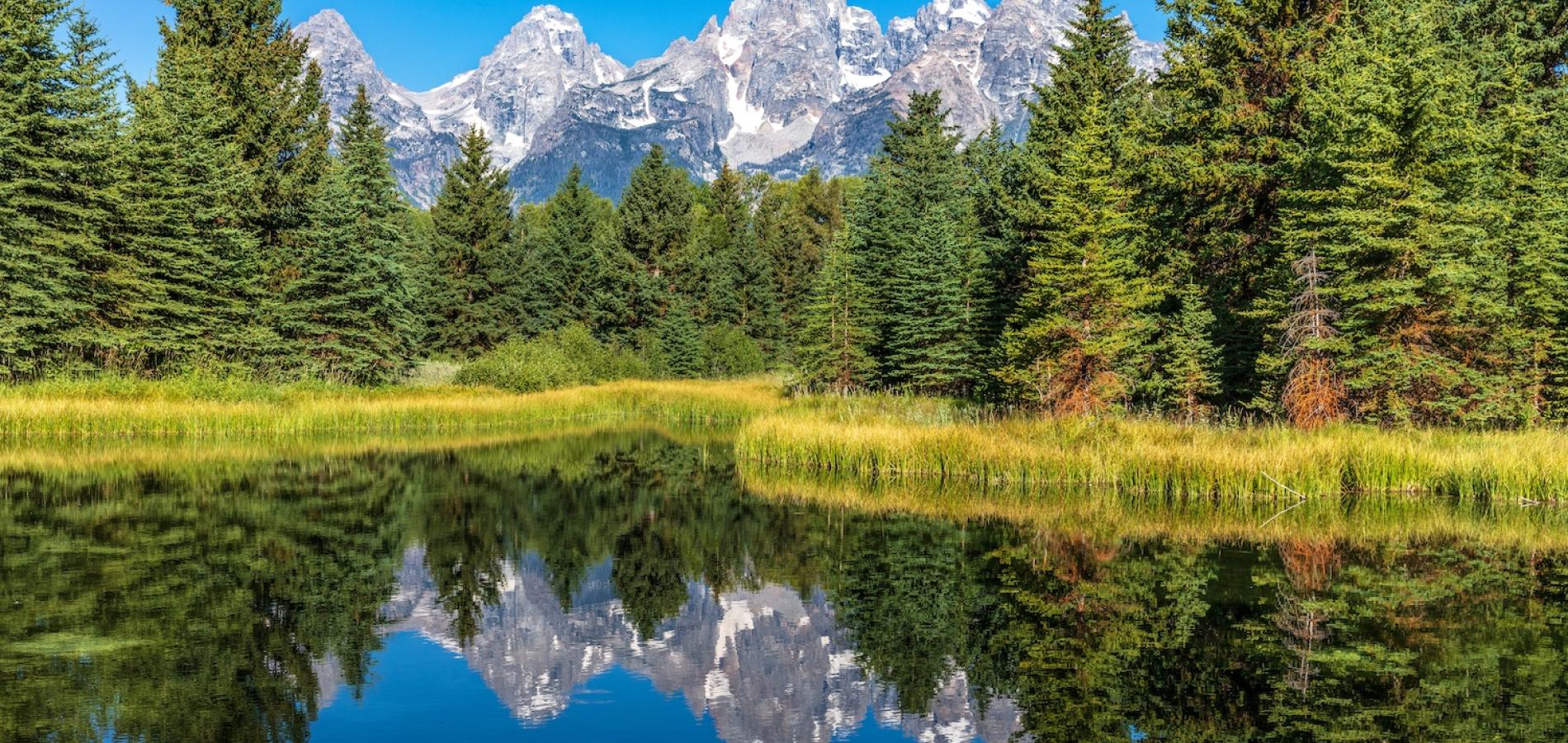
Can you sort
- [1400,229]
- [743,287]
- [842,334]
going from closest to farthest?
[1400,229]
[842,334]
[743,287]

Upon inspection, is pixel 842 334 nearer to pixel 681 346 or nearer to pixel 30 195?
pixel 681 346

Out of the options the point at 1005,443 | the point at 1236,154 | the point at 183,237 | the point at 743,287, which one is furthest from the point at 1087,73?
the point at 743,287

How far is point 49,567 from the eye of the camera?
12891 mm

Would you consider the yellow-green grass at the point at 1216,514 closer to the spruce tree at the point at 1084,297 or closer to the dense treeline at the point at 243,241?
the spruce tree at the point at 1084,297

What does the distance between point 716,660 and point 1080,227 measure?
19595 millimetres

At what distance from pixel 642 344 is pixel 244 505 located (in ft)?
170

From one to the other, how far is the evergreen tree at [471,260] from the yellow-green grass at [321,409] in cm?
1920

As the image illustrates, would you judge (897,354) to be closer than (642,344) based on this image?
Yes

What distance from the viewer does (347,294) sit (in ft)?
143

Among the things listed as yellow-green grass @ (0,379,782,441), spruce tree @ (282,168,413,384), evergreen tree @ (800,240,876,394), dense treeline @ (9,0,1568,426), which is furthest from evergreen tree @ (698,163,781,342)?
spruce tree @ (282,168,413,384)

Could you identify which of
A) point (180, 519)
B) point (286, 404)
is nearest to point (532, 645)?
point (180, 519)

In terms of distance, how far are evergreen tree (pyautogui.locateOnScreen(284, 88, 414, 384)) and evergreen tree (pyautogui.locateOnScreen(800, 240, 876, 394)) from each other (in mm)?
19765

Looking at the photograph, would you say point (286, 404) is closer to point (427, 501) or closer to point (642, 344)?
point (427, 501)

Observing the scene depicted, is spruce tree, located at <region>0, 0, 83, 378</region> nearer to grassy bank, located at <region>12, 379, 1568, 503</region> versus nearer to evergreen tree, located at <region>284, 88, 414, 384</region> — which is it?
grassy bank, located at <region>12, 379, 1568, 503</region>
